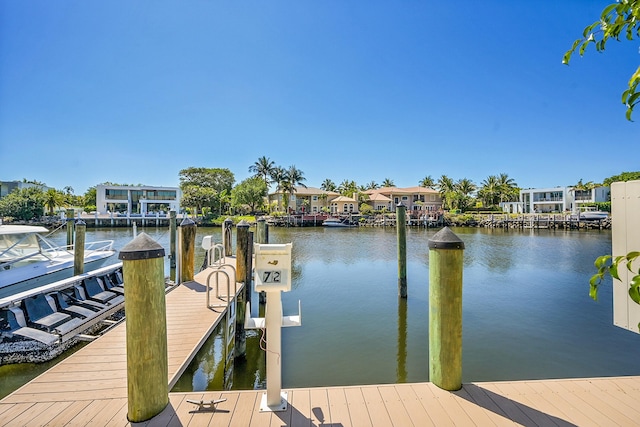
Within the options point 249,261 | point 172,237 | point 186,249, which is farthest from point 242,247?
point 172,237

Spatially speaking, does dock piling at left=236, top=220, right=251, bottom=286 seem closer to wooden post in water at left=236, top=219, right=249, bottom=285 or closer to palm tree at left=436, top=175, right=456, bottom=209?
wooden post in water at left=236, top=219, right=249, bottom=285

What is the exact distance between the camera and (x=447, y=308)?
10.4ft

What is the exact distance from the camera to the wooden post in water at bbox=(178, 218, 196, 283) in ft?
27.8

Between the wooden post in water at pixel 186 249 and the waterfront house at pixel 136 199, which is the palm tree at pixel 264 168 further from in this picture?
the wooden post in water at pixel 186 249

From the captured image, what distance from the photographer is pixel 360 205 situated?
6284 cm

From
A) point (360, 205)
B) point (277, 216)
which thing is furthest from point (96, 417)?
point (360, 205)

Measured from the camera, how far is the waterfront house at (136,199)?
55.4 metres

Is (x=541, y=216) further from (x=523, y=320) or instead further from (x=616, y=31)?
(x=616, y=31)

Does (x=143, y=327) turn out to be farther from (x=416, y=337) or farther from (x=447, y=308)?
(x=416, y=337)

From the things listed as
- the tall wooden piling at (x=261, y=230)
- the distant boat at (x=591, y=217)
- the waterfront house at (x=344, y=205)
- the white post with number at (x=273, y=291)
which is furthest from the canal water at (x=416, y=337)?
the waterfront house at (x=344, y=205)

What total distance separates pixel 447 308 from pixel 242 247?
5.87 m

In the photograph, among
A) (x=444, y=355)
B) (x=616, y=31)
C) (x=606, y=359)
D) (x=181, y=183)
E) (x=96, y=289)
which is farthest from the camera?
(x=181, y=183)

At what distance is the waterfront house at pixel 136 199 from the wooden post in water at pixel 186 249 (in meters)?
51.9

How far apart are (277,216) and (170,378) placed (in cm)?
5136
